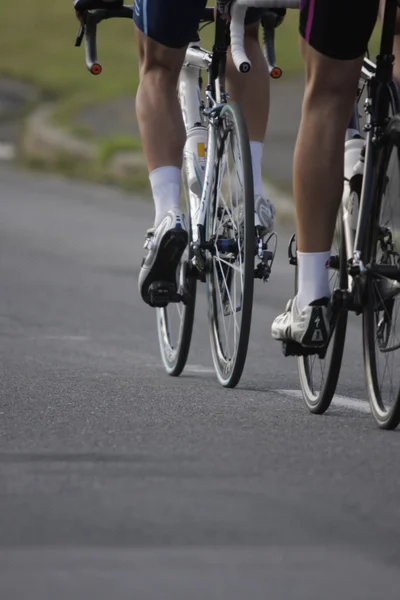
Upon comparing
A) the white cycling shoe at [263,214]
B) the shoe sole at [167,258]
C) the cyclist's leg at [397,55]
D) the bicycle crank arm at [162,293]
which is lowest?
the bicycle crank arm at [162,293]

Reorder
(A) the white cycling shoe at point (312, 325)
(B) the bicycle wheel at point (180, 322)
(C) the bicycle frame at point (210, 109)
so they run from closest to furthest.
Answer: (A) the white cycling shoe at point (312, 325) < (C) the bicycle frame at point (210, 109) < (B) the bicycle wheel at point (180, 322)

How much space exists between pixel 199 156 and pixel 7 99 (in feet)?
100

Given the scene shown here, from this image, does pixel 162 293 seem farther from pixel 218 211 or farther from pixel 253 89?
pixel 253 89

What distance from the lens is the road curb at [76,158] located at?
2003cm

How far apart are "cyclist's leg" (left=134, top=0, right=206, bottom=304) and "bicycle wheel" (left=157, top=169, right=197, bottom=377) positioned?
Answer: 13 centimetres

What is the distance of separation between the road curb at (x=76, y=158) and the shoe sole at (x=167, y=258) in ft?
33.4

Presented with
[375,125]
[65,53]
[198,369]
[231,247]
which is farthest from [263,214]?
[65,53]

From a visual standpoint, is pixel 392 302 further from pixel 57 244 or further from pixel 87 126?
pixel 87 126

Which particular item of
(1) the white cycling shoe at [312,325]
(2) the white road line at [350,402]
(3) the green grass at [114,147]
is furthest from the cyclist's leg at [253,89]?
(3) the green grass at [114,147]

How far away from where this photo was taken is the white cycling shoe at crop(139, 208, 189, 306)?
565cm

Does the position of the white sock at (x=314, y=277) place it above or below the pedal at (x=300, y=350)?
above

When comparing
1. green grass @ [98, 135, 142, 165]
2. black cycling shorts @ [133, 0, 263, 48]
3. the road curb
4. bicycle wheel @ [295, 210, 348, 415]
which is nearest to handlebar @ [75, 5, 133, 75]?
black cycling shorts @ [133, 0, 263, 48]

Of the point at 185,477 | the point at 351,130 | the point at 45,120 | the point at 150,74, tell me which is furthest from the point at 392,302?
the point at 45,120

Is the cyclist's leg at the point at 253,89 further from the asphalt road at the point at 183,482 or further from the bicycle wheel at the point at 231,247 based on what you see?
the asphalt road at the point at 183,482
